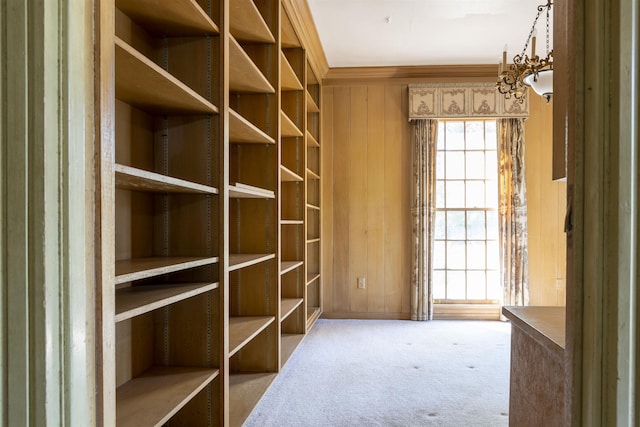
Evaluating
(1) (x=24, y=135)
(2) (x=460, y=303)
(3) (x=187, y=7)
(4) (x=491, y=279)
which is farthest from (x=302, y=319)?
(1) (x=24, y=135)

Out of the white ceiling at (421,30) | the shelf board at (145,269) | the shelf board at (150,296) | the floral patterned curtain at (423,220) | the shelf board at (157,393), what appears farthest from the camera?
the floral patterned curtain at (423,220)

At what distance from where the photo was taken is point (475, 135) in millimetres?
5102

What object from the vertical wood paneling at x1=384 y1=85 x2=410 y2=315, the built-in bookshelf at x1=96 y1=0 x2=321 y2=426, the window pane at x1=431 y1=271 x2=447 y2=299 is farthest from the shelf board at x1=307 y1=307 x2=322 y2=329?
the built-in bookshelf at x1=96 y1=0 x2=321 y2=426

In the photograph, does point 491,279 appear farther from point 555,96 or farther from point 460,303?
point 555,96

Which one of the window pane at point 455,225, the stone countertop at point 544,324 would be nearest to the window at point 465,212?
the window pane at point 455,225

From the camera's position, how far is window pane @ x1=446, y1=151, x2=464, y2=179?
16.8 ft

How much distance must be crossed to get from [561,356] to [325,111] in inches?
171

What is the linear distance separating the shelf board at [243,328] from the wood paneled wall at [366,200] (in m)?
2.33

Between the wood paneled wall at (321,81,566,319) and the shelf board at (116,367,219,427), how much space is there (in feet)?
10.8

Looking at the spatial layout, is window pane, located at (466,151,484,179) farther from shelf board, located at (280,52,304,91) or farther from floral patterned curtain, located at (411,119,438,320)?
shelf board, located at (280,52,304,91)

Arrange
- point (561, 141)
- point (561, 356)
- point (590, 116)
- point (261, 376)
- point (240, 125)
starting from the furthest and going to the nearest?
point (261, 376)
point (240, 125)
point (561, 141)
point (561, 356)
point (590, 116)

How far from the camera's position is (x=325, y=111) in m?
5.20

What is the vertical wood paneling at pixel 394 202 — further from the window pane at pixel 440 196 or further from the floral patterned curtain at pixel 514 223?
the floral patterned curtain at pixel 514 223

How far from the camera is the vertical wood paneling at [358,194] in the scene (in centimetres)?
516
